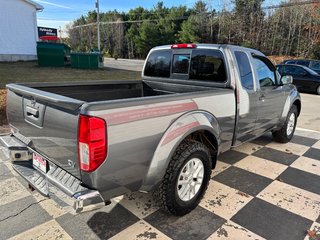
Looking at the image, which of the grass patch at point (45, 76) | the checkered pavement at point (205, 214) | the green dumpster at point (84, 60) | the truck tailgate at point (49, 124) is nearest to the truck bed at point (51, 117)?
the truck tailgate at point (49, 124)

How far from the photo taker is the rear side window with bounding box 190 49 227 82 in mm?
3623

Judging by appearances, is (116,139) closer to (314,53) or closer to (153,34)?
(314,53)

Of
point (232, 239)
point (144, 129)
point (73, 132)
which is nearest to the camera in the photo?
point (73, 132)

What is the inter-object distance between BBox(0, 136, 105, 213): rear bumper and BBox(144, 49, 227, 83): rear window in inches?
90.7

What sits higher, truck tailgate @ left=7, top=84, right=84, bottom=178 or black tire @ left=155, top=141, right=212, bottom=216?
truck tailgate @ left=7, top=84, right=84, bottom=178

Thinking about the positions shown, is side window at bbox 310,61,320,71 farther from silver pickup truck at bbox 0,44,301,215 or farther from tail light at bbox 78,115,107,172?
tail light at bbox 78,115,107,172

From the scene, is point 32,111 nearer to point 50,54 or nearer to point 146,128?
Result: point 146,128

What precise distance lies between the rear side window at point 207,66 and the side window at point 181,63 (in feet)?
0.30

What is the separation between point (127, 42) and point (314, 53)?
42.3m

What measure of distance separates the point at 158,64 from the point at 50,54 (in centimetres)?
1765

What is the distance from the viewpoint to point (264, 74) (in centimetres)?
435

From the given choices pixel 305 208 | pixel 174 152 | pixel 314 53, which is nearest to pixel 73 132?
pixel 174 152

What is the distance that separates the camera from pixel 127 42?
62.2m

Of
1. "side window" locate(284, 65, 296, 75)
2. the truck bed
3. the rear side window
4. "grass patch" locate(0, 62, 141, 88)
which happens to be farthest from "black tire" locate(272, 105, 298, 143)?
"grass patch" locate(0, 62, 141, 88)
